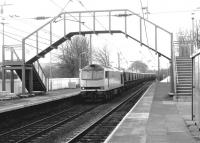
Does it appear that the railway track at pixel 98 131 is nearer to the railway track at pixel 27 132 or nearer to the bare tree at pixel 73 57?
the railway track at pixel 27 132

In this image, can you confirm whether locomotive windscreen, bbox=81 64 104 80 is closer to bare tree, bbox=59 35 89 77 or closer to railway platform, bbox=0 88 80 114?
railway platform, bbox=0 88 80 114

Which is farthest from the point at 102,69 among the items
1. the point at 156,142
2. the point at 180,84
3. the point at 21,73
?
the point at 156,142

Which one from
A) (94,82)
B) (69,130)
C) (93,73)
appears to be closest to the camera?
(69,130)

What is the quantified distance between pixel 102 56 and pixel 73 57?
17.0m

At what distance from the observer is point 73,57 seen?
221ft

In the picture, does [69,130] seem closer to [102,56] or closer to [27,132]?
[27,132]

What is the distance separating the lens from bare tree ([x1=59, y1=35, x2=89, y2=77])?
219 ft

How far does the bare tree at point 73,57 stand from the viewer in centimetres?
6662

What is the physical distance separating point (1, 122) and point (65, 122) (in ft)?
9.85

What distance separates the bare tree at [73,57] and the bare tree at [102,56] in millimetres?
8350

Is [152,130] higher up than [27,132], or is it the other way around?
[152,130]

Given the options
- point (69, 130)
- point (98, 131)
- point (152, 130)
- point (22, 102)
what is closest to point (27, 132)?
point (69, 130)

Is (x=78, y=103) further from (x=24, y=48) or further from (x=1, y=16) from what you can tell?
(x=1, y=16)

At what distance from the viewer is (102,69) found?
84.6 feet
